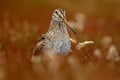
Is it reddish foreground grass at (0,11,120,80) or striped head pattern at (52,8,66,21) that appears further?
striped head pattern at (52,8,66,21)

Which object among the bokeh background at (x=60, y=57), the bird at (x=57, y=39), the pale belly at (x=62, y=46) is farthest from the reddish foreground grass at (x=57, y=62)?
the pale belly at (x=62, y=46)

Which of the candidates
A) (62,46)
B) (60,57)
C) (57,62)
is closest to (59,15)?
(62,46)

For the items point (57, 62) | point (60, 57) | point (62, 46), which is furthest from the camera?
point (62, 46)

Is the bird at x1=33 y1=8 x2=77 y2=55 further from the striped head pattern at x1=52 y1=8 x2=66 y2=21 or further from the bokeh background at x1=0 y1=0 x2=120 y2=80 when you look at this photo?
the bokeh background at x1=0 y1=0 x2=120 y2=80

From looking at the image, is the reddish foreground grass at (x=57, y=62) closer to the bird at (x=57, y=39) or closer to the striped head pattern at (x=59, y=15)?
the bird at (x=57, y=39)

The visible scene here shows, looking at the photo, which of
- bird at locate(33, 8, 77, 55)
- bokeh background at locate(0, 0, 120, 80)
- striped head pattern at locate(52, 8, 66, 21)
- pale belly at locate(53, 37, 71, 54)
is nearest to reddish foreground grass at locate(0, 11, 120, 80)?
bokeh background at locate(0, 0, 120, 80)

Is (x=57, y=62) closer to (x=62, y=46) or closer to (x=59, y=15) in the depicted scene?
(x=62, y=46)

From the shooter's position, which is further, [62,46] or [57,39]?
[57,39]
